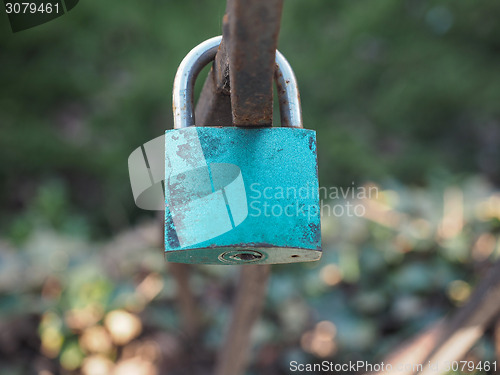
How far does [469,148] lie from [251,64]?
260 cm

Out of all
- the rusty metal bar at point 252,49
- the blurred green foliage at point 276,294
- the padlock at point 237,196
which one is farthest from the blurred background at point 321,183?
the rusty metal bar at point 252,49

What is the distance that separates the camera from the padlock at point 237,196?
24.7 inches

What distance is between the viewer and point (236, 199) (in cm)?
64

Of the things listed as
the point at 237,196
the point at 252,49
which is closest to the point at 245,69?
the point at 252,49

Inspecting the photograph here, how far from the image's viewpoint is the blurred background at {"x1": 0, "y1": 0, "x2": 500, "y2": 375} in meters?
1.55

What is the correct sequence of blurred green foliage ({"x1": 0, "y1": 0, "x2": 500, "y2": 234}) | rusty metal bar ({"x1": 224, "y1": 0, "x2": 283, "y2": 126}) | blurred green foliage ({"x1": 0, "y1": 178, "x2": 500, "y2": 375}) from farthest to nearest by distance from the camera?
blurred green foliage ({"x1": 0, "y1": 0, "x2": 500, "y2": 234}) → blurred green foliage ({"x1": 0, "y1": 178, "x2": 500, "y2": 375}) → rusty metal bar ({"x1": 224, "y1": 0, "x2": 283, "y2": 126})

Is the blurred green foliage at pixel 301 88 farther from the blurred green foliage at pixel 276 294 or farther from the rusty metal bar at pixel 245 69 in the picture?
the rusty metal bar at pixel 245 69

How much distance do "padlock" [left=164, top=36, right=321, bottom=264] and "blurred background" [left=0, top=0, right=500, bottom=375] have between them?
0.91 metres

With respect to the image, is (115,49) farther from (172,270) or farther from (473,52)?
(473,52)

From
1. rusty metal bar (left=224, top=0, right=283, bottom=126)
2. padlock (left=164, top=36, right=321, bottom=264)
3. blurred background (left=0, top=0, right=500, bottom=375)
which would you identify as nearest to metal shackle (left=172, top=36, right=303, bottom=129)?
padlock (left=164, top=36, right=321, bottom=264)

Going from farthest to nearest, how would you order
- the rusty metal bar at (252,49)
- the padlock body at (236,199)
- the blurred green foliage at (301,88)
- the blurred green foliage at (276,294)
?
1. the blurred green foliage at (301,88)
2. the blurred green foliage at (276,294)
3. the padlock body at (236,199)
4. the rusty metal bar at (252,49)

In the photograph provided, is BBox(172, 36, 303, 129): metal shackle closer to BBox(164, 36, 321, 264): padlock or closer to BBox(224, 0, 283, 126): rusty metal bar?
BBox(164, 36, 321, 264): padlock

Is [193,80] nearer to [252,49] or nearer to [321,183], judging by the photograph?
[252,49]

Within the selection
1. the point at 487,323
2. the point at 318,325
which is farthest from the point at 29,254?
the point at 487,323
